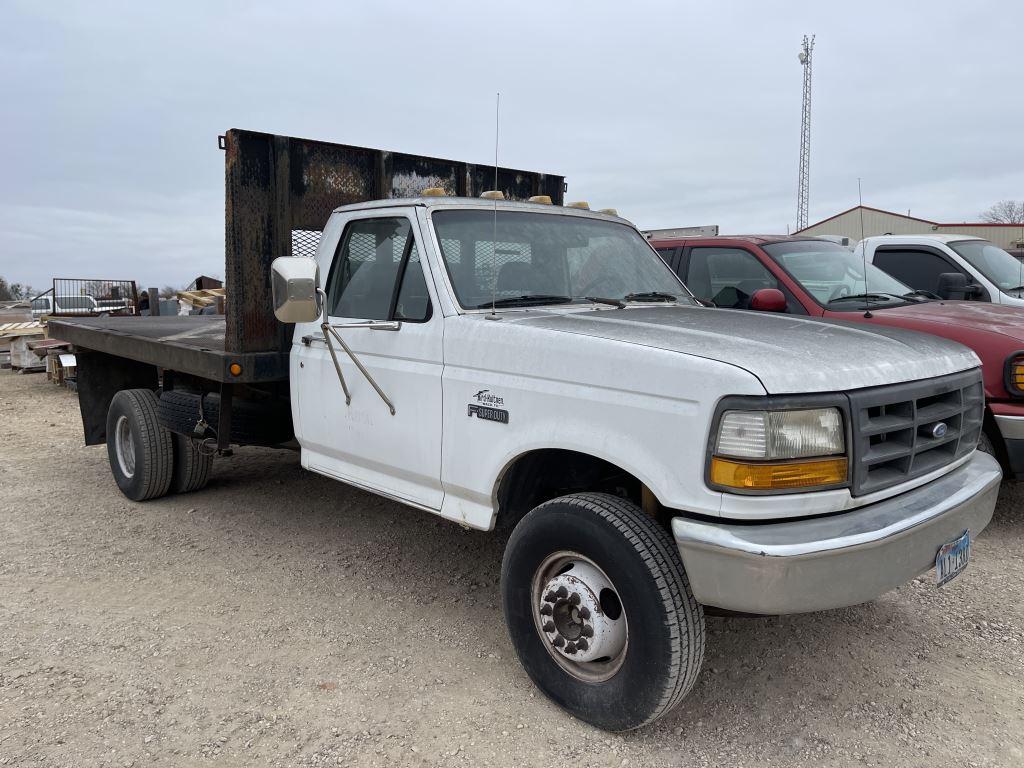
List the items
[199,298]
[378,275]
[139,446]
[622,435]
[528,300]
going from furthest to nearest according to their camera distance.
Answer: [199,298] → [139,446] → [378,275] → [528,300] → [622,435]

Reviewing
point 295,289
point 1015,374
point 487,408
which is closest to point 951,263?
point 1015,374

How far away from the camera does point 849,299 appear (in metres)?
5.95

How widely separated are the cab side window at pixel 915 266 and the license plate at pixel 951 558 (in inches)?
190

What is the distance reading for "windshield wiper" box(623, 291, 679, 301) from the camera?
399 centimetres

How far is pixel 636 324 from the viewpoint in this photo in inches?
127

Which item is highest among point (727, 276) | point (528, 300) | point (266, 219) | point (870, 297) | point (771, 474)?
point (266, 219)

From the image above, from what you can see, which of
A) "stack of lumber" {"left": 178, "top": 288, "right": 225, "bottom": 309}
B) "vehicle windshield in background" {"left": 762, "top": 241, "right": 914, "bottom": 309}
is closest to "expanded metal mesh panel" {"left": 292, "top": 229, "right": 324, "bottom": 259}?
"vehicle windshield in background" {"left": 762, "top": 241, "right": 914, "bottom": 309}

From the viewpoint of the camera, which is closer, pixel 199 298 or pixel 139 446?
pixel 139 446

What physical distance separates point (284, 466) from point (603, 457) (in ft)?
16.2

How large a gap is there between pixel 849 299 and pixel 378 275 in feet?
12.2

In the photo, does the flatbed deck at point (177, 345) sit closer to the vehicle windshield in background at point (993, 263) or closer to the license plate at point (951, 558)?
the license plate at point (951, 558)

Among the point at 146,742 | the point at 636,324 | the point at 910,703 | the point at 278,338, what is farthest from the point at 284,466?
the point at 910,703

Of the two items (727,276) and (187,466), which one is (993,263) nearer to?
(727,276)

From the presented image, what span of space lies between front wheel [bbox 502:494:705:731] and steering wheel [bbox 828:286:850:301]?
377cm
